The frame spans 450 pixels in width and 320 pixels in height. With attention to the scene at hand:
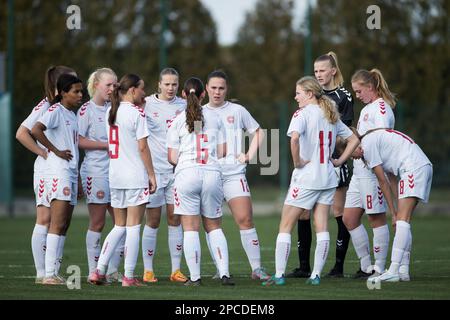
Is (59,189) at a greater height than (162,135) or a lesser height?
lesser

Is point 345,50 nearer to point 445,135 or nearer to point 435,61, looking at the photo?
point 435,61

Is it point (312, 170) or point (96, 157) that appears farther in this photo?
point (96, 157)

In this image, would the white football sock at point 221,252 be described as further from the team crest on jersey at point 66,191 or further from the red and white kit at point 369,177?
the red and white kit at point 369,177

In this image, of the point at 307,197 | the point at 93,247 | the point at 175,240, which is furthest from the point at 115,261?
the point at 307,197

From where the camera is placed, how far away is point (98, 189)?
1095 centimetres

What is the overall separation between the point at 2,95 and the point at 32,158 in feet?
10.9

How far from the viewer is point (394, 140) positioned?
1083 cm

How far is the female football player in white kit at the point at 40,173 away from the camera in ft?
34.9

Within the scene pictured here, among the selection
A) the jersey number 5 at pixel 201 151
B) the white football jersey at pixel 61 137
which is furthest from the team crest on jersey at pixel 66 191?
the jersey number 5 at pixel 201 151

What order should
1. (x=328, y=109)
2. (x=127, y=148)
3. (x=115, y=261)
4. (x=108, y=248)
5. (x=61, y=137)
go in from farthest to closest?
(x=115, y=261) → (x=61, y=137) → (x=328, y=109) → (x=127, y=148) → (x=108, y=248)

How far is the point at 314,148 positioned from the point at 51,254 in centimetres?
299

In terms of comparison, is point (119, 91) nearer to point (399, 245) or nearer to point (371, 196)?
point (371, 196)

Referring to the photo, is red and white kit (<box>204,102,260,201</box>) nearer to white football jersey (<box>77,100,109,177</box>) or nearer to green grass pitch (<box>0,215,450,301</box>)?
green grass pitch (<box>0,215,450,301</box>)
